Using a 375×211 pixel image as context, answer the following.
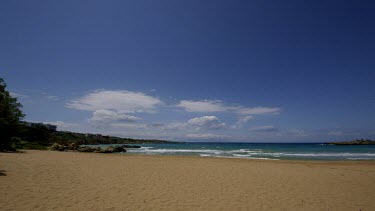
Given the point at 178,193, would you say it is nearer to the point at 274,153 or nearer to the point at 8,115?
the point at 8,115

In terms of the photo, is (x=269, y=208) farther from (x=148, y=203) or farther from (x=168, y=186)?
(x=168, y=186)

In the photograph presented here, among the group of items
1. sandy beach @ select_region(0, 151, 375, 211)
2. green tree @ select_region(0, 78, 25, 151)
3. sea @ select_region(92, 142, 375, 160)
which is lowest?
sea @ select_region(92, 142, 375, 160)

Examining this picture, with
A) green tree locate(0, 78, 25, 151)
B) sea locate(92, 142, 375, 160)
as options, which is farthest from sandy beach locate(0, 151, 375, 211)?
sea locate(92, 142, 375, 160)

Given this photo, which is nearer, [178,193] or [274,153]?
[178,193]

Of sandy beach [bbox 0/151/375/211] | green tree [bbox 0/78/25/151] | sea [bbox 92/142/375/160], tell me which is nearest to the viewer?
sandy beach [bbox 0/151/375/211]

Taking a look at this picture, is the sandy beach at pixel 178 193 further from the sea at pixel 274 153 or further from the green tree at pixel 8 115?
the sea at pixel 274 153

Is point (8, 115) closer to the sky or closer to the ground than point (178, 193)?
closer to the sky

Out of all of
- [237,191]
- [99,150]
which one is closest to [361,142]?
[99,150]

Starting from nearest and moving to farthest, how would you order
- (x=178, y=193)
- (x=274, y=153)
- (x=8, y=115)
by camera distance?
(x=178, y=193) → (x=8, y=115) → (x=274, y=153)

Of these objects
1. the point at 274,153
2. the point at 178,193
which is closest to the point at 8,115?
the point at 178,193

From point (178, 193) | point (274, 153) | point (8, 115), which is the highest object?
point (8, 115)

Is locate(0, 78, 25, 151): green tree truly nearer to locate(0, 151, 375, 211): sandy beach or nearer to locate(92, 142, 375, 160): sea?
locate(0, 151, 375, 211): sandy beach

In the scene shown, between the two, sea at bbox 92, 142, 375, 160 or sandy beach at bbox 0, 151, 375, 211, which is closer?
sandy beach at bbox 0, 151, 375, 211

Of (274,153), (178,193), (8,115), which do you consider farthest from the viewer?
(274,153)
